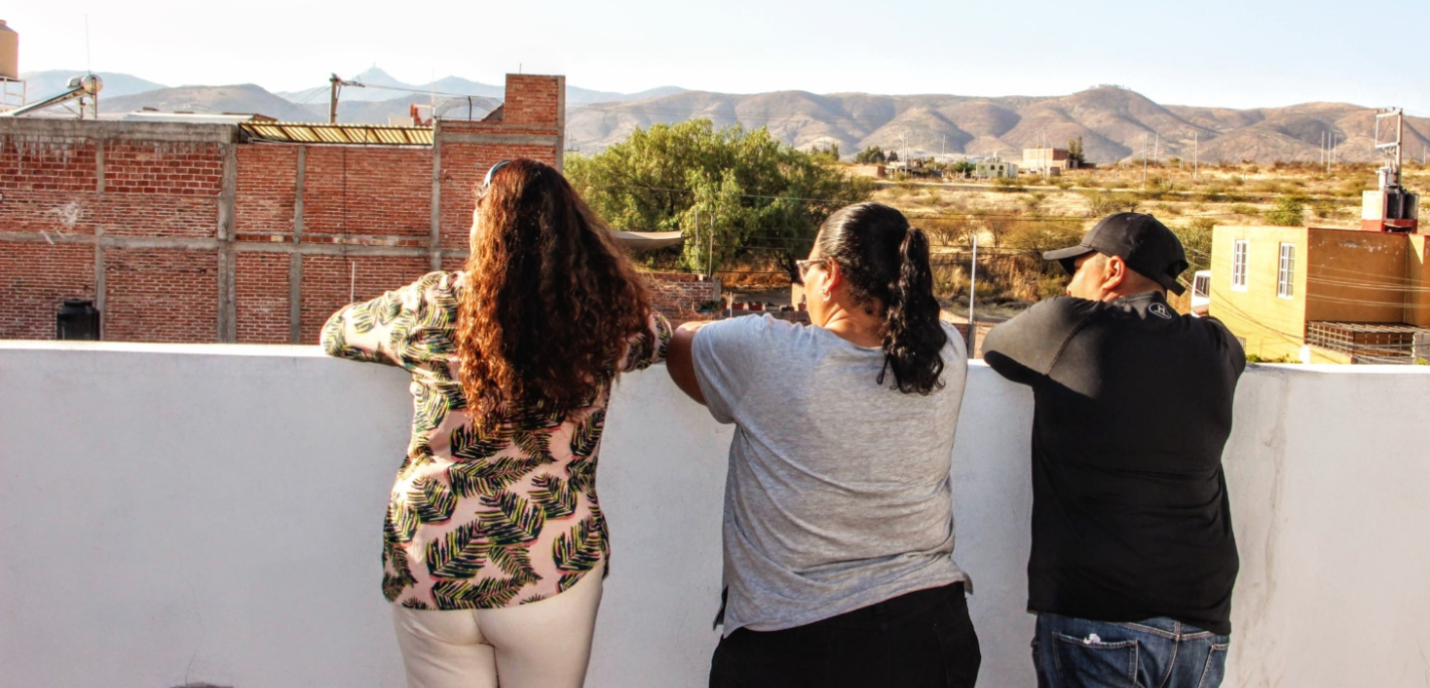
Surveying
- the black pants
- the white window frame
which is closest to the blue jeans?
the black pants

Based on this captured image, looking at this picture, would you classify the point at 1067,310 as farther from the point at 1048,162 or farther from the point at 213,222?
the point at 1048,162

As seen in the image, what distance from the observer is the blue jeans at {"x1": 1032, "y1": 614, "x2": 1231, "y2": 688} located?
1524 mm

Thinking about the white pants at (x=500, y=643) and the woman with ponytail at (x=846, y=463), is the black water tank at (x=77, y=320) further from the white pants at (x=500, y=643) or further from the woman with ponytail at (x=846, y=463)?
the woman with ponytail at (x=846, y=463)

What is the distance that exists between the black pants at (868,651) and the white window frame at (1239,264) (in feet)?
89.5

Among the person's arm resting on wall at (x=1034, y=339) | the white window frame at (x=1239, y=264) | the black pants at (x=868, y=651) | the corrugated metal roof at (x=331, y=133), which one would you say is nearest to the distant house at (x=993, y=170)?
the white window frame at (x=1239, y=264)

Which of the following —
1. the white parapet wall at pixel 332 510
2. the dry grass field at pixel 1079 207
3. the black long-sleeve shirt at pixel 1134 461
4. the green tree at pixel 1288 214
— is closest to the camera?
the black long-sleeve shirt at pixel 1134 461

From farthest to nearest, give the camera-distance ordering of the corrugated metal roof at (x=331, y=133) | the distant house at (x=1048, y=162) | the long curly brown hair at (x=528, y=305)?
the distant house at (x=1048, y=162)
the corrugated metal roof at (x=331, y=133)
the long curly brown hair at (x=528, y=305)

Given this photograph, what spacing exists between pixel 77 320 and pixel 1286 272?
2515 cm

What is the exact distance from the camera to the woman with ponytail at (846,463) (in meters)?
1.38

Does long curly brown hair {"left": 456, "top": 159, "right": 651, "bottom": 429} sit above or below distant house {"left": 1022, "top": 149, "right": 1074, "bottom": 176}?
below

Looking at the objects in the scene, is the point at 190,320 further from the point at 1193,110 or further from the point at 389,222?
the point at 1193,110

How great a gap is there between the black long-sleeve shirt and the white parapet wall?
26cm

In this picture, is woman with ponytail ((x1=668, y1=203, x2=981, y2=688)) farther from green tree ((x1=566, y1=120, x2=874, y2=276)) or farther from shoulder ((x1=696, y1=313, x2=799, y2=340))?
green tree ((x1=566, y1=120, x2=874, y2=276))

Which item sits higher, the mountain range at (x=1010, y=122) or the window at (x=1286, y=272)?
the mountain range at (x=1010, y=122)
